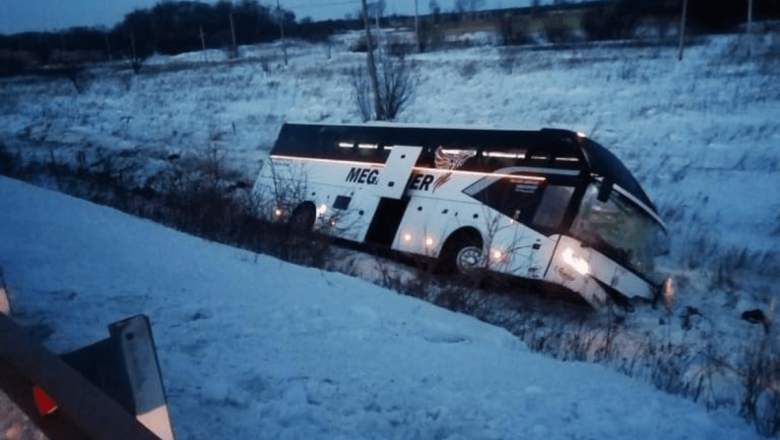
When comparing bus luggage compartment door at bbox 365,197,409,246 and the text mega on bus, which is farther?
bus luggage compartment door at bbox 365,197,409,246

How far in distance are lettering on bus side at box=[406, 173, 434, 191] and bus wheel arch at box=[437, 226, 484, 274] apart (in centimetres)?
108

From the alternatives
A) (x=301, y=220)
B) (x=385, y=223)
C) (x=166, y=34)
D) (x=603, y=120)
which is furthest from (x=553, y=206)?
(x=166, y=34)

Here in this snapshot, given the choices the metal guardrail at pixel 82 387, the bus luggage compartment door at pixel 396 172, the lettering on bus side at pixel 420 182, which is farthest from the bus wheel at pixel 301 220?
the metal guardrail at pixel 82 387

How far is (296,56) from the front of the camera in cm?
5216

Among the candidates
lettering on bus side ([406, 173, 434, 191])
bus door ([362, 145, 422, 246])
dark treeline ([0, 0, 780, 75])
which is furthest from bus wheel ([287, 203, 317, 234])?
dark treeline ([0, 0, 780, 75])

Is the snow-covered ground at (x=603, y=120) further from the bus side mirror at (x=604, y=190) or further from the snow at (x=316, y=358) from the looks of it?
the bus side mirror at (x=604, y=190)

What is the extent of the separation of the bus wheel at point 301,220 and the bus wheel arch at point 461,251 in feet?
7.13

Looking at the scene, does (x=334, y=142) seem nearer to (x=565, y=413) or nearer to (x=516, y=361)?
(x=516, y=361)

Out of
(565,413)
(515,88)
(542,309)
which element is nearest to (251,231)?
(542,309)

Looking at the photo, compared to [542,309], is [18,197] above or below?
above

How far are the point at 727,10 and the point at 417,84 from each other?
78.9ft

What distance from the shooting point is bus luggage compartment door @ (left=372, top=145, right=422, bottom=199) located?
12.8 meters

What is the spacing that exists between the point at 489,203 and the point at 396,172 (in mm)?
2143

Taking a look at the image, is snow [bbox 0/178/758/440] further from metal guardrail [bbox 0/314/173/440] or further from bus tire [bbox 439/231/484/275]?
bus tire [bbox 439/231/484/275]
